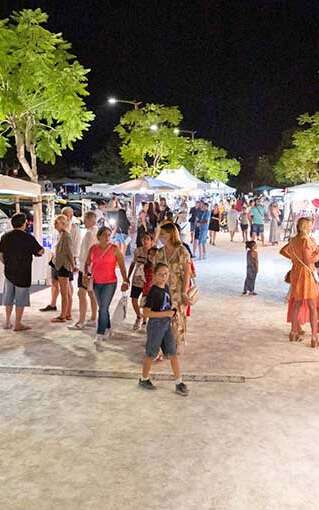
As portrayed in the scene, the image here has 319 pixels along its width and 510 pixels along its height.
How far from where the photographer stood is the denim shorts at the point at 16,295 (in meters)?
8.09

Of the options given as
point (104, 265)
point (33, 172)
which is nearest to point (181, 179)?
point (33, 172)

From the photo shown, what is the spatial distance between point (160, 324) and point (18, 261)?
3080 millimetres

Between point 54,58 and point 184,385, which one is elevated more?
point 54,58

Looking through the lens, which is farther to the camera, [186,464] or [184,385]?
[184,385]

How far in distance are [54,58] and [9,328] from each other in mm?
7154

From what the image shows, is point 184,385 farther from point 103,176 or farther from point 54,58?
→ point 103,176

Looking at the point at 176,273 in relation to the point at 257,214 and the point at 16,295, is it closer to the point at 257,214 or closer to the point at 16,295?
the point at 16,295

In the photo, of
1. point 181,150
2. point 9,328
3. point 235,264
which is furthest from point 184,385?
point 181,150

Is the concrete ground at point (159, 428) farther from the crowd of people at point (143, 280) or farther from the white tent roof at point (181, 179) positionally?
the white tent roof at point (181, 179)

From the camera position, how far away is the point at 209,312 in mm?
9672

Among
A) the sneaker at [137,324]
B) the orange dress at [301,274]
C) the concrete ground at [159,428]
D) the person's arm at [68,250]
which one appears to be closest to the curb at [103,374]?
the concrete ground at [159,428]

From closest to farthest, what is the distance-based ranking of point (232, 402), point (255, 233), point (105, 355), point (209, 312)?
point (232, 402) → point (105, 355) → point (209, 312) → point (255, 233)

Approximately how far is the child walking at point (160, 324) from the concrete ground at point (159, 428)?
0.94 feet

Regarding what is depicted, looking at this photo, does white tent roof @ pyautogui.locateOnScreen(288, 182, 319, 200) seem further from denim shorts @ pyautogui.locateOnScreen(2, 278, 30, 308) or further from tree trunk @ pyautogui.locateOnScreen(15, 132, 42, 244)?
denim shorts @ pyautogui.locateOnScreen(2, 278, 30, 308)
